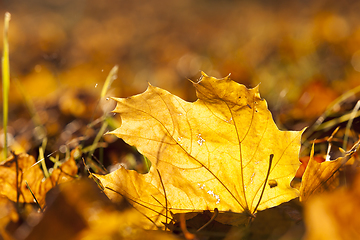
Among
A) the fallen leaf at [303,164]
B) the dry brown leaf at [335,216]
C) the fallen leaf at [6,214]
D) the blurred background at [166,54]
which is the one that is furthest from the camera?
the blurred background at [166,54]

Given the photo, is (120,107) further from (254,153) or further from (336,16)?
(336,16)

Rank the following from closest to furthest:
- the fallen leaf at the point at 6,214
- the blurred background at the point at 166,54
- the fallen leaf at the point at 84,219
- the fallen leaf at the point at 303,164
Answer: the fallen leaf at the point at 84,219 → the fallen leaf at the point at 6,214 → the fallen leaf at the point at 303,164 → the blurred background at the point at 166,54

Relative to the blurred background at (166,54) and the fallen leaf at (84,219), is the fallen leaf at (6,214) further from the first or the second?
the blurred background at (166,54)

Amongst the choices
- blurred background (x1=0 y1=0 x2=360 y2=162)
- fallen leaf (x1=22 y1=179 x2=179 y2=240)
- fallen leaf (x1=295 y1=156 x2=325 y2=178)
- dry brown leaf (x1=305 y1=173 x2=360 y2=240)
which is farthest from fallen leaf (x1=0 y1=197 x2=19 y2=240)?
fallen leaf (x1=295 y1=156 x2=325 y2=178)

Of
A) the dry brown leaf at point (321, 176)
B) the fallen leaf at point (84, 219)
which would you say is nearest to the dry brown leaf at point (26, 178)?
the fallen leaf at point (84, 219)

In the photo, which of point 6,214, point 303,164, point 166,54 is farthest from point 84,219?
point 166,54

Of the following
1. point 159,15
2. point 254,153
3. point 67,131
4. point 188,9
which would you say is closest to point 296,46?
point 67,131

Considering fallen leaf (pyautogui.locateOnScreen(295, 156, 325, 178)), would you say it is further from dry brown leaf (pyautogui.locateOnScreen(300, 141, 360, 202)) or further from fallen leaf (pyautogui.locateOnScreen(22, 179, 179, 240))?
fallen leaf (pyautogui.locateOnScreen(22, 179, 179, 240))
